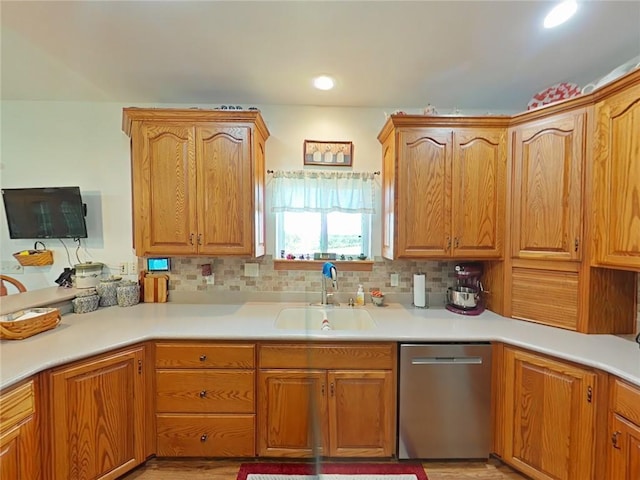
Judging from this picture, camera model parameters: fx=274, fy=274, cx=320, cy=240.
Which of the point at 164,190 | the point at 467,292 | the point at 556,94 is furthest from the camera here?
the point at 467,292

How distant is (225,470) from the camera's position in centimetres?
170

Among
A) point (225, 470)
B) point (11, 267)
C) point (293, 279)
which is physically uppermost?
point (11, 267)

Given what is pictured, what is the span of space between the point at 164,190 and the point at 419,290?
208 centimetres

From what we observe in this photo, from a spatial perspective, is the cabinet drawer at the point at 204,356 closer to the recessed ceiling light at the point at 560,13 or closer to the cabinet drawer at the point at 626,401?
the cabinet drawer at the point at 626,401

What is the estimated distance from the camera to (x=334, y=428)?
66.4 inches

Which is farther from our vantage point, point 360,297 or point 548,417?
point 360,297

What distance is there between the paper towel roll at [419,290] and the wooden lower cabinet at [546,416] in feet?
2.19

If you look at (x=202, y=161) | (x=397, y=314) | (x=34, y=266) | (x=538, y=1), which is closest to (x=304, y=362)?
(x=397, y=314)

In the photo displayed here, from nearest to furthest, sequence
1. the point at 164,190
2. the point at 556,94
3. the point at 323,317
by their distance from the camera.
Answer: the point at 556,94, the point at 164,190, the point at 323,317

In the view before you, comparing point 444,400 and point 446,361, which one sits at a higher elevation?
point 446,361

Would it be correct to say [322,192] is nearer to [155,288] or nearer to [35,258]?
[155,288]

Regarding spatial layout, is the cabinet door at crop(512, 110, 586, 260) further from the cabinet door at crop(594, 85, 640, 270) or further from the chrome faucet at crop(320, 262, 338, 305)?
the chrome faucet at crop(320, 262, 338, 305)

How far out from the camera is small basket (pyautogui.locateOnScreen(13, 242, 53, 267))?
225 cm

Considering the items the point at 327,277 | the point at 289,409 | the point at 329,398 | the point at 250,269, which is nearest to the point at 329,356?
the point at 329,398
